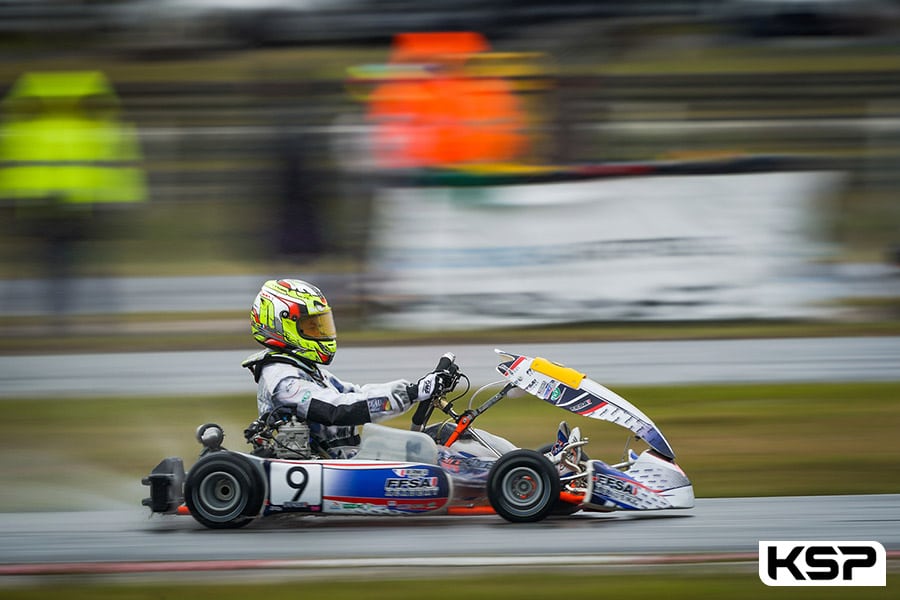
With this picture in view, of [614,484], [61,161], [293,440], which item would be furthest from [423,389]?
[61,161]

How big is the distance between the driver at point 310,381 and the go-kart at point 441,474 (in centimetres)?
10

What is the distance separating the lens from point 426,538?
6.03m

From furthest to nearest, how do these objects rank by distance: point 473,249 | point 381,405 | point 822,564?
point 473,249, point 381,405, point 822,564

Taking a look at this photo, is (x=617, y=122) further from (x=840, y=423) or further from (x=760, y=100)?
(x=840, y=423)

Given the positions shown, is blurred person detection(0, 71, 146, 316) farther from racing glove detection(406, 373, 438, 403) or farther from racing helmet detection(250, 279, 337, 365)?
racing glove detection(406, 373, 438, 403)

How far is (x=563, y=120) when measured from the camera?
12047 millimetres

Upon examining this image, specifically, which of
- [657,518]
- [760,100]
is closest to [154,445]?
[657,518]

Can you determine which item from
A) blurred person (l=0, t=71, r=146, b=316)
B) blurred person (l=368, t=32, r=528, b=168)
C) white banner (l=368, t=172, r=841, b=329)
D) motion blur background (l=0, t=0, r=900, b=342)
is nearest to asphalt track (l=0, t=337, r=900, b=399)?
white banner (l=368, t=172, r=841, b=329)

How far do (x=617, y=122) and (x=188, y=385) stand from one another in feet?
24.0

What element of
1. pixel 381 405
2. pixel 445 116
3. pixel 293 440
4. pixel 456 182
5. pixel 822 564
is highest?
pixel 445 116

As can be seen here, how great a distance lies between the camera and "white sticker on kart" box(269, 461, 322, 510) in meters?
6.05

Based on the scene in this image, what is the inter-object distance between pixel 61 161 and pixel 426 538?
672 centimetres

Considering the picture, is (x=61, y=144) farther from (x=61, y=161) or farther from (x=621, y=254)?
(x=621, y=254)

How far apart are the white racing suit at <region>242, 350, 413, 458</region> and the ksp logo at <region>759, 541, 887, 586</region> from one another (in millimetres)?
1899
